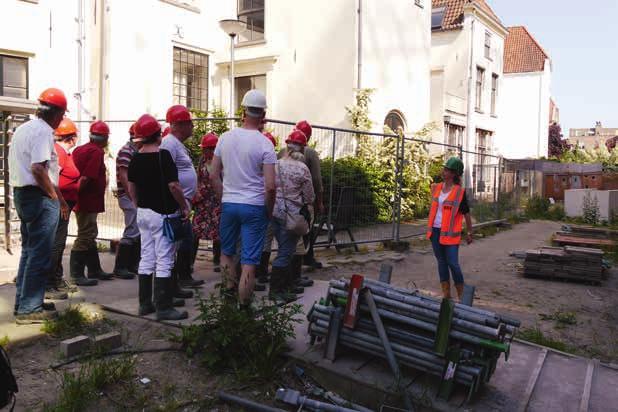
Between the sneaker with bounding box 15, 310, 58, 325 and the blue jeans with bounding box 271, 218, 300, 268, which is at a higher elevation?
the blue jeans with bounding box 271, 218, 300, 268

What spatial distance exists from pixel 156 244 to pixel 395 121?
14.3 m

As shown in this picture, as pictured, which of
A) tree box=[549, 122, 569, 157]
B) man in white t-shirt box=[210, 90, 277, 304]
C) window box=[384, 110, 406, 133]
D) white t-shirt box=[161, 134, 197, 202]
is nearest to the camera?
man in white t-shirt box=[210, 90, 277, 304]

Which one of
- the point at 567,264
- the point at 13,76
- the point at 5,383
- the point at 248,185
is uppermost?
the point at 13,76

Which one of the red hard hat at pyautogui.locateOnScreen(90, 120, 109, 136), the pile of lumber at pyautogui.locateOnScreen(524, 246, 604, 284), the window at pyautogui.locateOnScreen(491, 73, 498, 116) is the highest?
the window at pyautogui.locateOnScreen(491, 73, 498, 116)

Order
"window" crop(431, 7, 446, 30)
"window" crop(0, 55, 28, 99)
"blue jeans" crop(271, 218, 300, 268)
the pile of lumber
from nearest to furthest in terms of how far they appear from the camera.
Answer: "blue jeans" crop(271, 218, 300, 268), the pile of lumber, "window" crop(0, 55, 28, 99), "window" crop(431, 7, 446, 30)

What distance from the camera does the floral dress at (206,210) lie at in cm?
639

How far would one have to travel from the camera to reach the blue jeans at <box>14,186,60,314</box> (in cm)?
451

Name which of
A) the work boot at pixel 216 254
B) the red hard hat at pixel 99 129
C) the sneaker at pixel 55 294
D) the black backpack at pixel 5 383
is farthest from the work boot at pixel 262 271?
the black backpack at pixel 5 383

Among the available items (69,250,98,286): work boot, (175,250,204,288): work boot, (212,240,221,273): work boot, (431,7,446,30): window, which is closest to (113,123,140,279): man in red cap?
(69,250,98,286): work boot

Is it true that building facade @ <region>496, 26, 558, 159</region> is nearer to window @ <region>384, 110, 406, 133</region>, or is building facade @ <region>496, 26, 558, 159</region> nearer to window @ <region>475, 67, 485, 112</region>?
Result: window @ <region>475, 67, 485, 112</region>

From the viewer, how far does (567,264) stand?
27.3 ft

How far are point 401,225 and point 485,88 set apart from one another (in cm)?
1825

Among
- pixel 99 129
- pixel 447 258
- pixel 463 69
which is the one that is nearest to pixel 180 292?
pixel 99 129

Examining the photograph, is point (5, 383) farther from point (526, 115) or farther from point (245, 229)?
point (526, 115)
